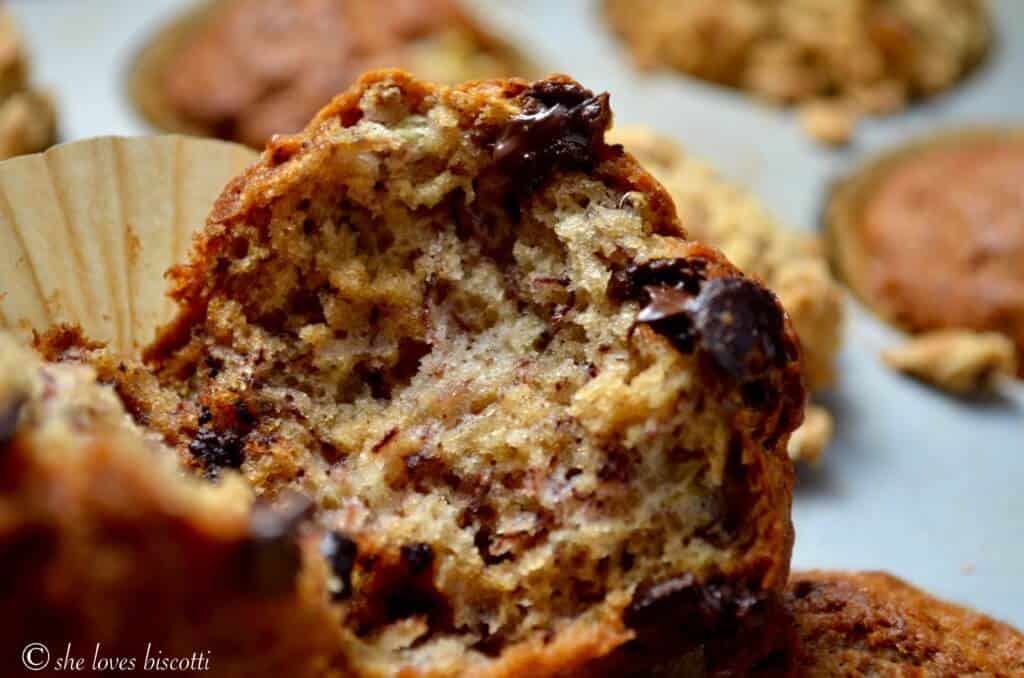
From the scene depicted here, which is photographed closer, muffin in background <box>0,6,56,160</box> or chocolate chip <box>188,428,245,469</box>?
chocolate chip <box>188,428,245,469</box>

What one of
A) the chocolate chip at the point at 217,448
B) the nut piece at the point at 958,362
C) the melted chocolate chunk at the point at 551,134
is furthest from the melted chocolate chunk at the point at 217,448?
the nut piece at the point at 958,362

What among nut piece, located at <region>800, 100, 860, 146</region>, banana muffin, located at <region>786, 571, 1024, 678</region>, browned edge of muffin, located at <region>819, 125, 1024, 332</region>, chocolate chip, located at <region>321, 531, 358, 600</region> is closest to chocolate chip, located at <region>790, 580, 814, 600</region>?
banana muffin, located at <region>786, 571, 1024, 678</region>

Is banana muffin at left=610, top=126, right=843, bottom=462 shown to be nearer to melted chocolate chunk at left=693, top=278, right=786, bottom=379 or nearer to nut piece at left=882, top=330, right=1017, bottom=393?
nut piece at left=882, top=330, right=1017, bottom=393

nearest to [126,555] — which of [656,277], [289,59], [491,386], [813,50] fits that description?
[491,386]

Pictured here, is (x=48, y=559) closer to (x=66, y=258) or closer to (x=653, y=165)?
(x=66, y=258)

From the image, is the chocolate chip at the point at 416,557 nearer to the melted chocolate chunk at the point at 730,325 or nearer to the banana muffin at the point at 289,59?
the melted chocolate chunk at the point at 730,325
